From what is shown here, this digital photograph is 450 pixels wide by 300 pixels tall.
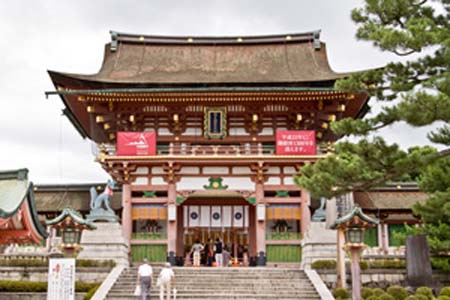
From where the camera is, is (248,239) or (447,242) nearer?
(447,242)

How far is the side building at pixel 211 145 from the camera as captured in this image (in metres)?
29.1

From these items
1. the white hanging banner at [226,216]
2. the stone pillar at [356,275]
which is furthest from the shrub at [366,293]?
the white hanging banner at [226,216]

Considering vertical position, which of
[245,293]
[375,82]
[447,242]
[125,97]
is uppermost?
[125,97]

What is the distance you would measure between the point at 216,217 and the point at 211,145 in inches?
145

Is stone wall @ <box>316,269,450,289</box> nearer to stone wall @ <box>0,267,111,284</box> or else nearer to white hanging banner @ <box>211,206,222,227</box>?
white hanging banner @ <box>211,206,222,227</box>

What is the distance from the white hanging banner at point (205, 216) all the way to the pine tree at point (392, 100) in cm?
1285

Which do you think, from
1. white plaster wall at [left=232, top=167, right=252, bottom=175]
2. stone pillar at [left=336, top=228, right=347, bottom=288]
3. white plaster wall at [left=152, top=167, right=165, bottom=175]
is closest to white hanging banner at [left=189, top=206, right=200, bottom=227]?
white plaster wall at [left=152, top=167, right=165, bottom=175]

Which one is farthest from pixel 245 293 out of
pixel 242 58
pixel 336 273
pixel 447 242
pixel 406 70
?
pixel 242 58

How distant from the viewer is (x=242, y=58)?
3488 centimetres

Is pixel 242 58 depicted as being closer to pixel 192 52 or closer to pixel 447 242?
pixel 192 52

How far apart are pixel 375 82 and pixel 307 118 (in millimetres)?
13009

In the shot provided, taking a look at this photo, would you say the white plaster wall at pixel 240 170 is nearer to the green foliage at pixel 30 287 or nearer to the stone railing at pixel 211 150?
the stone railing at pixel 211 150

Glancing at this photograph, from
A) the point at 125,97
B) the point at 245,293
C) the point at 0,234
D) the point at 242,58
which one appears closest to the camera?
the point at 0,234

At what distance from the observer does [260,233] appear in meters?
29.0
